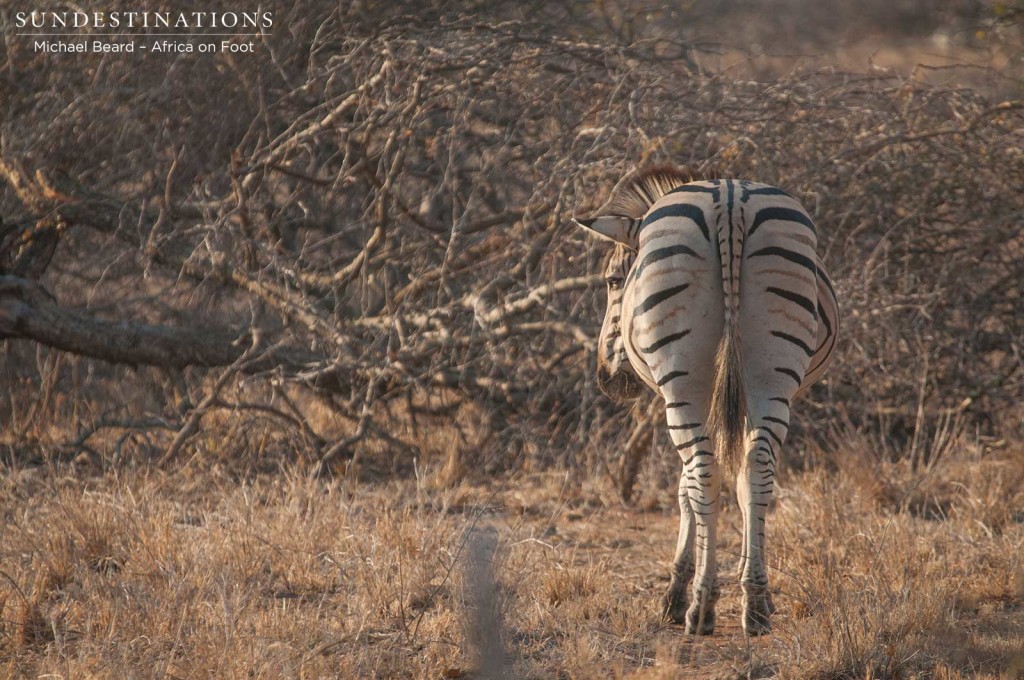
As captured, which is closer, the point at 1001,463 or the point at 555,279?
the point at 1001,463

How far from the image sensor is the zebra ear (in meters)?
4.41

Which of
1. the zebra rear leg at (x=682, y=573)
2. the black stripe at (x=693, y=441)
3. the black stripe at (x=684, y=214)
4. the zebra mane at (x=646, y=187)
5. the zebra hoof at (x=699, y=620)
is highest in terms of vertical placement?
the zebra mane at (x=646, y=187)

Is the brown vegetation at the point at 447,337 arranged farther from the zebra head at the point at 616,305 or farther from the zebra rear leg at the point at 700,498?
the zebra head at the point at 616,305

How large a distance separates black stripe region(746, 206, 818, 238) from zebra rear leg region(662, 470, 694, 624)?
1.04 meters

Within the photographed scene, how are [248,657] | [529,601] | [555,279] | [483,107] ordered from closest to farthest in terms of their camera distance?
[248,657]
[529,601]
[555,279]
[483,107]

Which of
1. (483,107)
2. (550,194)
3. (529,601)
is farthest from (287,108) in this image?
(529,601)

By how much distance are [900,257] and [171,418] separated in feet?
16.2

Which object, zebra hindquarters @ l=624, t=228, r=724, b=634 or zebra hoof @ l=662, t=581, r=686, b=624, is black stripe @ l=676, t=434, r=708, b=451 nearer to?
zebra hindquarters @ l=624, t=228, r=724, b=634

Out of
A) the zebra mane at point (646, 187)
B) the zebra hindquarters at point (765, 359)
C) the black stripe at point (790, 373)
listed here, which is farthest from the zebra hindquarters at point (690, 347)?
the zebra mane at point (646, 187)

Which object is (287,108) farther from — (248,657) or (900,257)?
(248,657)

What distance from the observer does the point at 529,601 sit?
14.3ft

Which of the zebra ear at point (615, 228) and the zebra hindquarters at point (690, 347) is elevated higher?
the zebra ear at point (615, 228)

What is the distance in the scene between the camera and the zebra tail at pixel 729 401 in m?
3.88

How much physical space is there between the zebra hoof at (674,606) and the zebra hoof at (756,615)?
370mm
